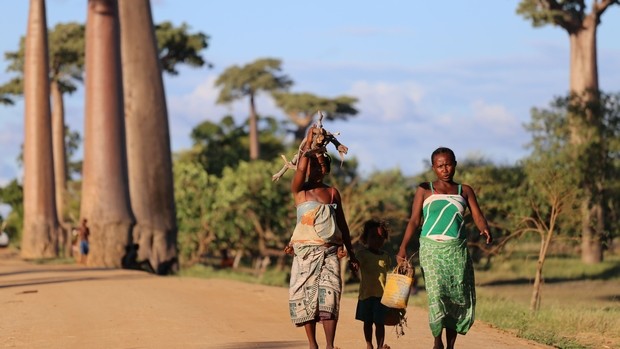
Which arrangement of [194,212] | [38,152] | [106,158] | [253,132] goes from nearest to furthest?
[106,158] → [38,152] → [194,212] → [253,132]

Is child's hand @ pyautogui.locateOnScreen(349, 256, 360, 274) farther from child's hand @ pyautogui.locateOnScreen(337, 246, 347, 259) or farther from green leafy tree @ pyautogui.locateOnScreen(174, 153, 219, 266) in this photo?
green leafy tree @ pyautogui.locateOnScreen(174, 153, 219, 266)

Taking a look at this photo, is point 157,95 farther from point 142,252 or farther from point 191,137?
point 191,137

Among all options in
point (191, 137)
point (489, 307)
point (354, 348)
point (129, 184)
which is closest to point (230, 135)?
point (191, 137)

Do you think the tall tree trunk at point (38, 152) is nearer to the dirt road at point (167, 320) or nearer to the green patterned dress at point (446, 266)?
the dirt road at point (167, 320)

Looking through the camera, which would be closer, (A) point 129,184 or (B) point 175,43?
(A) point 129,184

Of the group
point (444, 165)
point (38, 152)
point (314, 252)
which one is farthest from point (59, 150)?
point (444, 165)

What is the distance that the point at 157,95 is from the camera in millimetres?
30391

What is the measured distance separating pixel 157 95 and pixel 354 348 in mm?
19941

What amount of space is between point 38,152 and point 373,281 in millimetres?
32409

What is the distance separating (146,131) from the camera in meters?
30.2

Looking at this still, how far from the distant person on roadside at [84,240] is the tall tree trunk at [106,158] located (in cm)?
24

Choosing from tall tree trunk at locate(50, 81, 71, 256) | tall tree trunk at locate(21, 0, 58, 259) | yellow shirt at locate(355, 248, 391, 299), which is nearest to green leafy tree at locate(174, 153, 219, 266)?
tall tree trunk at locate(21, 0, 58, 259)

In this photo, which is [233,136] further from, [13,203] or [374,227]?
[374,227]

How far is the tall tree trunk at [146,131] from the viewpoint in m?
30.1
